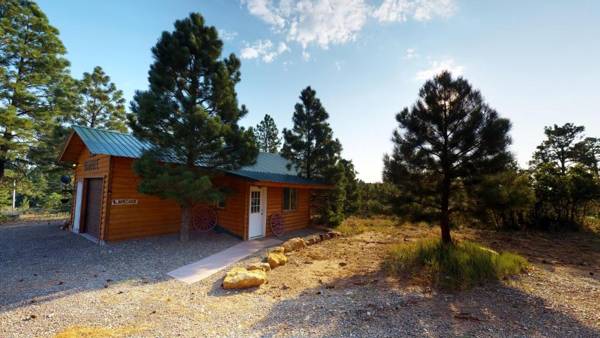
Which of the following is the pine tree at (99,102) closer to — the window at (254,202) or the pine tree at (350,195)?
the window at (254,202)

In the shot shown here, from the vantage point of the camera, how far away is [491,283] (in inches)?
188

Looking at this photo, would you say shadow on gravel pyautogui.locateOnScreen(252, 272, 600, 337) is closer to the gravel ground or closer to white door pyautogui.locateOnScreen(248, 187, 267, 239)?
the gravel ground

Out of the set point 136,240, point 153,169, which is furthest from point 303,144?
point 136,240

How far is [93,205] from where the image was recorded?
897 centimetres

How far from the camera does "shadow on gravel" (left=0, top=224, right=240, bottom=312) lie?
4367mm

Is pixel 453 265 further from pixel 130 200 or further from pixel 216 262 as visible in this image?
pixel 130 200

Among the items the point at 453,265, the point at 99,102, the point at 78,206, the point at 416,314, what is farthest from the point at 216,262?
the point at 99,102

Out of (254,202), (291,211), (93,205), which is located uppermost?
(254,202)

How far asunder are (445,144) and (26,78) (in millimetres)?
18903

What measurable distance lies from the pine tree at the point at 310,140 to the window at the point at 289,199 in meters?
1.78

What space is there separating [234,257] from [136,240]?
379 cm

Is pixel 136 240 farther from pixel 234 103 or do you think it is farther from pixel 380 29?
pixel 380 29

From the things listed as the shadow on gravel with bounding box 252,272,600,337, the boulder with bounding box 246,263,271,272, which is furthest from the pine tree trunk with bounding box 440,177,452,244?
the boulder with bounding box 246,263,271,272

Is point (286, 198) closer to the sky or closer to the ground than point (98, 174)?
closer to the ground
